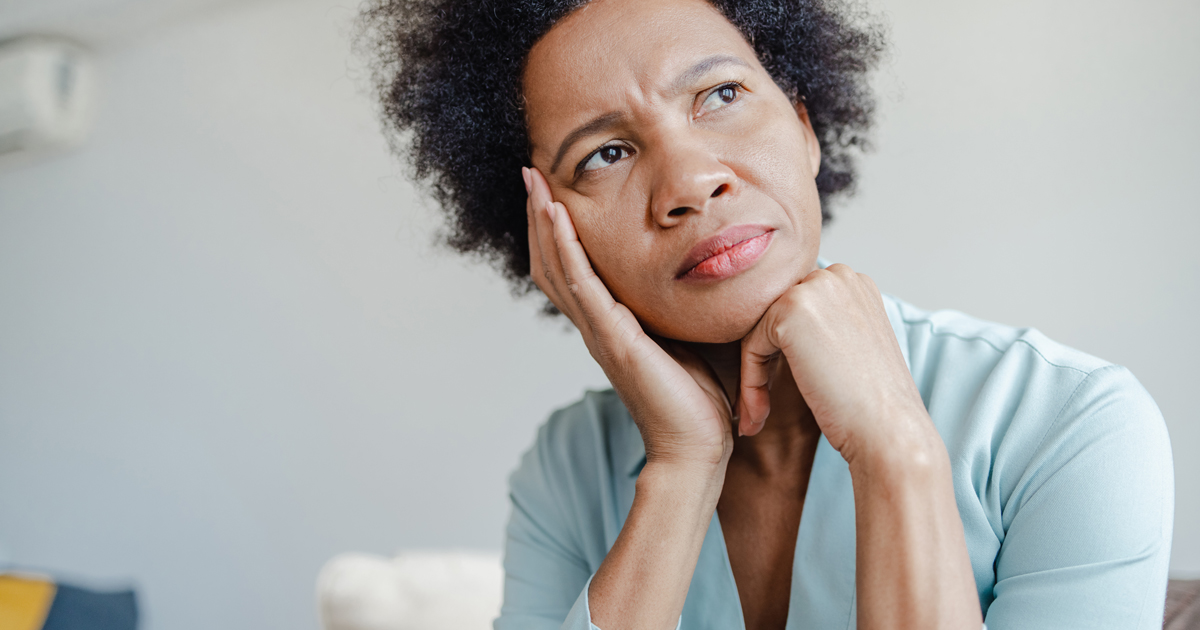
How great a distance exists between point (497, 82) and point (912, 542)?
0.98 m

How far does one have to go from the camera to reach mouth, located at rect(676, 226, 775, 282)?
1.03 m

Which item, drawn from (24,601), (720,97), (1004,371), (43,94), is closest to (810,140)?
(720,97)

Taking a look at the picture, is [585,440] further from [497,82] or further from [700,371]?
[497,82]

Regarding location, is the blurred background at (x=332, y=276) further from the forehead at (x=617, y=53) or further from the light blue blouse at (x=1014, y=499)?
the forehead at (x=617, y=53)

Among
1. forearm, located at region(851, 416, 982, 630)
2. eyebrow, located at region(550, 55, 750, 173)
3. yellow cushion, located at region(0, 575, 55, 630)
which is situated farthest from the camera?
yellow cushion, located at region(0, 575, 55, 630)

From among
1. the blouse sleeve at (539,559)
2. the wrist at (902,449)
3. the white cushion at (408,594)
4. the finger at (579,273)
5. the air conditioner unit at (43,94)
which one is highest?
the air conditioner unit at (43,94)

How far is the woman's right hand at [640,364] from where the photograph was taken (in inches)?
44.0

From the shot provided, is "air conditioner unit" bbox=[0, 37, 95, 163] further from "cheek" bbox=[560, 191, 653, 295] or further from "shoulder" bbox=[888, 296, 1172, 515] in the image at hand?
"shoulder" bbox=[888, 296, 1172, 515]

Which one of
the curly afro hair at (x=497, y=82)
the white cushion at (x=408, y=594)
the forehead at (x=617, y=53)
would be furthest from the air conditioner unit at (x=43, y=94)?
the forehead at (x=617, y=53)

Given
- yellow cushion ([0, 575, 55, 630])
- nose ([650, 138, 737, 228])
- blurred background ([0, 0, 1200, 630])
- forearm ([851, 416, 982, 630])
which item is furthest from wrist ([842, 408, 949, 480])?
yellow cushion ([0, 575, 55, 630])

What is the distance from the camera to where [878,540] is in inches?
34.7

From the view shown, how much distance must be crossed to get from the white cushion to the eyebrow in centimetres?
117

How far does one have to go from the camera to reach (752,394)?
3.59 feet

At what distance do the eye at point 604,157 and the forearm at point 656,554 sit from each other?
1.51ft
